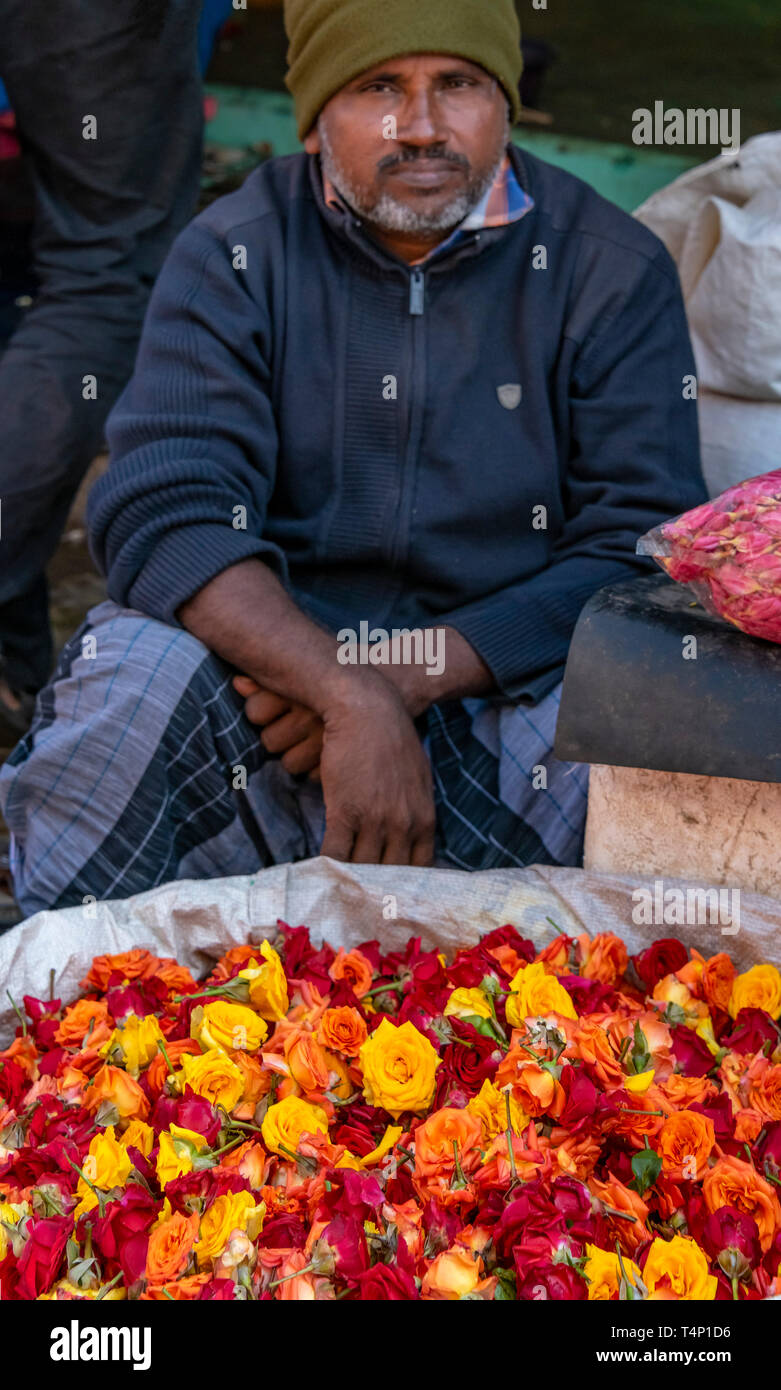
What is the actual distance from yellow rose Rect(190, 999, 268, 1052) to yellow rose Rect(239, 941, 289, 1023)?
61 millimetres

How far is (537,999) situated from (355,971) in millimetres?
240

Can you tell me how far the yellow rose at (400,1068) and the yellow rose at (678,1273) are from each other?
30cm

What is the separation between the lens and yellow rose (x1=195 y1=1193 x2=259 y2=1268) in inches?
49.8

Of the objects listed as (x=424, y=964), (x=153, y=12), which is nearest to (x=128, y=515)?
(x=424, y=964)

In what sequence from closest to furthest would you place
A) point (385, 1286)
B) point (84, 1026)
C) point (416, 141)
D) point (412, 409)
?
1. point (385, 1286)
2. point (84, 1026)
3. point (416, 141)
4. point (412, 409)

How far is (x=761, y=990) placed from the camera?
154cm

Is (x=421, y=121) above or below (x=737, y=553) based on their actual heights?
above

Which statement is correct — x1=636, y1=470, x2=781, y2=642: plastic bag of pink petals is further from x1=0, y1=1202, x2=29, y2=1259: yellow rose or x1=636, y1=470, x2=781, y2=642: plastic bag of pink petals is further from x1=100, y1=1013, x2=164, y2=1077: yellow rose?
x1=0, y1=1202, x2=29, y2=1259: yellow rose

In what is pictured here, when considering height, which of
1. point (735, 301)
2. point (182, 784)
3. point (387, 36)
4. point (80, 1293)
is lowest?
point (80, 1293)

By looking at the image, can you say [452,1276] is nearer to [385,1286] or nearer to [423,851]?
[385,1286]

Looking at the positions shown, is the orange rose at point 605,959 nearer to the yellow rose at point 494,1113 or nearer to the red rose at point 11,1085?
the yellow rose at point 494,1113

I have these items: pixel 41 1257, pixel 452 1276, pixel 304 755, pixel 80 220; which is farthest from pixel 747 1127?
pixel 80 220

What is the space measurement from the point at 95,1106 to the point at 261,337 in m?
1.22

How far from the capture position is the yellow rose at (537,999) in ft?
4.92
